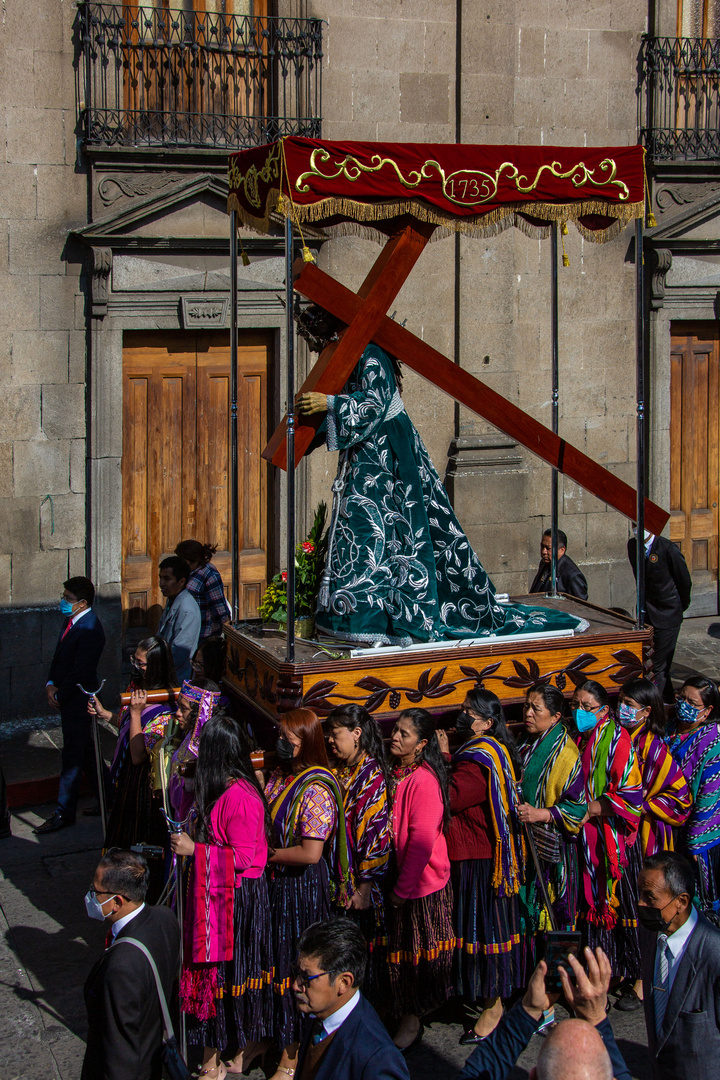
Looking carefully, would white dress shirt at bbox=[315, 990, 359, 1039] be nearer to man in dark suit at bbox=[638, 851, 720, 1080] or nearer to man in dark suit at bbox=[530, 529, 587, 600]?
man in dark suit at bbox=[638, 851, 720, 1080]

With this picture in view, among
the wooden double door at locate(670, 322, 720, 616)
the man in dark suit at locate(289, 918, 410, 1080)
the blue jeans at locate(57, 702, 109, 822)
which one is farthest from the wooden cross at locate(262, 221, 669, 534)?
the wooden double door at locate(670, 322, 720, 616)

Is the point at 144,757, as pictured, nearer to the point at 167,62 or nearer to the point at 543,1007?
the point at 543,1007

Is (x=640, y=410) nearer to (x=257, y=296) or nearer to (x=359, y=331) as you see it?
(x=359, y=331)

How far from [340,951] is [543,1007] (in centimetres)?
57

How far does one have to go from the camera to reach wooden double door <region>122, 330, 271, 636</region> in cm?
980

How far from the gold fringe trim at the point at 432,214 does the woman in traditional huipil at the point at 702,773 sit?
95.8 inches

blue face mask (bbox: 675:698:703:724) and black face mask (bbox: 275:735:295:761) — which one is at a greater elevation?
blue face mask (bbox: 675:698:703:724)

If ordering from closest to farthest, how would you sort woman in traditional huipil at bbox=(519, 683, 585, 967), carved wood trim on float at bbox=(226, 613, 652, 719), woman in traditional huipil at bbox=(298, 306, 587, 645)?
woman in traditional huipil at bbox=(519, 683, 585, 967)
carved wood trim on float at bbox=(226, 613, 652, 719)
woman in traditional huipil at bbox=(298, 306, 587, 645)

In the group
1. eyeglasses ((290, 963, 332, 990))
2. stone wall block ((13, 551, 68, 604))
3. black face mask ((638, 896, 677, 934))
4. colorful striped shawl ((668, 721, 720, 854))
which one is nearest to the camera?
eyeglasses ((290, 963, 332, 990))

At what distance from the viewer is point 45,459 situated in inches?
367

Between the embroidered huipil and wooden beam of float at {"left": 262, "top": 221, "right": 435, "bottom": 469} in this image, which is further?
the embroidered huipil

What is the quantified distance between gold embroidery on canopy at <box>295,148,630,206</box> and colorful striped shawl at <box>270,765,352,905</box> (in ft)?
8.54

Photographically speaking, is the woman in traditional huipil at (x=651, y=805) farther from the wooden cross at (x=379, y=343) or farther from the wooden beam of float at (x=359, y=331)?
the wooden beam of float at (x=359, y=331)

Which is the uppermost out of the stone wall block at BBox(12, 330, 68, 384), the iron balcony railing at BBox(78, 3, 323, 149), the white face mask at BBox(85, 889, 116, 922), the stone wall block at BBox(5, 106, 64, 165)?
the iron balcony railing at BBox(78, 3, 323, 149)
